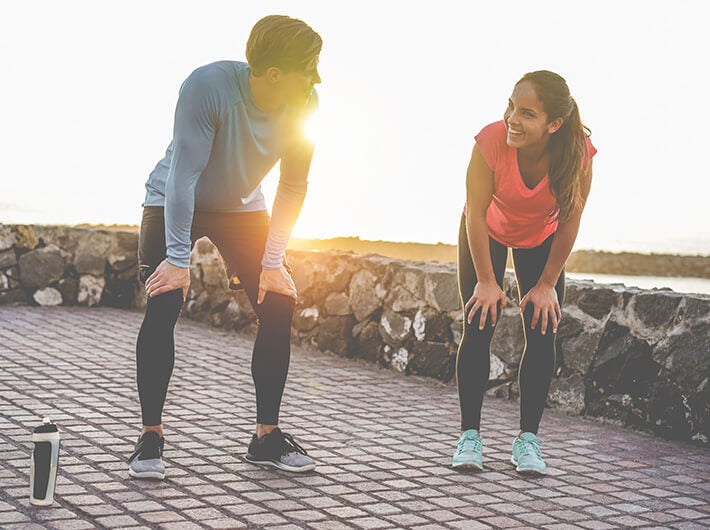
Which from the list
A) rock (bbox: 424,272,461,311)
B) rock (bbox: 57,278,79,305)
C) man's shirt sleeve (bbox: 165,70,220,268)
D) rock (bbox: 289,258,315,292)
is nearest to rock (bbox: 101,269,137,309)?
rock (bbox: 57,278,79,305)

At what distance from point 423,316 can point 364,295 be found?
2.19 feet

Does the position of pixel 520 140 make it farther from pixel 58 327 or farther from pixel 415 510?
pixel 58 327

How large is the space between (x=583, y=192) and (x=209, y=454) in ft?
6.16

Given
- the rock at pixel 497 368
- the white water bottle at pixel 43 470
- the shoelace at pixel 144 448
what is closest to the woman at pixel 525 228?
the shoelace at pixel 144 448

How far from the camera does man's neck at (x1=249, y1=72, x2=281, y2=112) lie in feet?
13.0

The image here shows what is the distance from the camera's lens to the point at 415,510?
12.7 feet

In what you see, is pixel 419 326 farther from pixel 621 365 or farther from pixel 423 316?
pixel 621 365

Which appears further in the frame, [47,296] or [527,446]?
[47,296]

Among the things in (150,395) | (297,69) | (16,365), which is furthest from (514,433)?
(16,365)

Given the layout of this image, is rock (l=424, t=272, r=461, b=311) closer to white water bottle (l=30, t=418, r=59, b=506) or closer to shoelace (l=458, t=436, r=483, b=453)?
shoelace (l=458, t=436, r=483, b=453)

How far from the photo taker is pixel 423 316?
23.7 feet

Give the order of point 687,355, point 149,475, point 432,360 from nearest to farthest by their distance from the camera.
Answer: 1. point 149,475
2. point 687,355
3. point 432,360

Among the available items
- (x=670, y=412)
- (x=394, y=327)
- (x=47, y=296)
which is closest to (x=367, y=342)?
(x=394, y=327)

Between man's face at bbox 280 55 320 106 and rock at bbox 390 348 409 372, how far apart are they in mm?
3538
